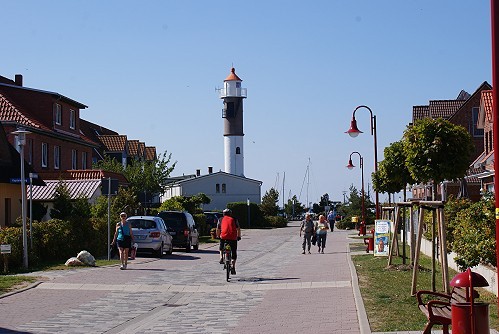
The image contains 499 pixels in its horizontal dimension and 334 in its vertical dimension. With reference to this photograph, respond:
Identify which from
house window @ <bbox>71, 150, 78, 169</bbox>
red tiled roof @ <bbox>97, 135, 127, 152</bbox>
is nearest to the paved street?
house window @ <bbox>71, 150, 78, 169</bbox>

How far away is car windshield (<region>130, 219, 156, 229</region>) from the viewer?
99.5 ft

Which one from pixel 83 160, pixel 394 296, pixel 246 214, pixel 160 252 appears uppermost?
pixel 83 160

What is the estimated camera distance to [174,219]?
35.3 m

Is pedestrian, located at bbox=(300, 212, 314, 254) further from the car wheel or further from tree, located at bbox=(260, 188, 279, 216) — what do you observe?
tree, located at bbox=(260, 188, 279, 216)

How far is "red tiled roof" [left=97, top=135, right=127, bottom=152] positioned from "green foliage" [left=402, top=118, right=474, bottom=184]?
→ 55.4 meters

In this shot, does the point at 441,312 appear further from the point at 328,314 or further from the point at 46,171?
the point at 46,171

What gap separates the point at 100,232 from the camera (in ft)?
100

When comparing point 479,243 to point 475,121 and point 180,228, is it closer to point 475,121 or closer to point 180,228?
point 180,228

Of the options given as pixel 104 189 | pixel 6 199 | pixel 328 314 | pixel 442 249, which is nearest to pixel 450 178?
pixel 442 249

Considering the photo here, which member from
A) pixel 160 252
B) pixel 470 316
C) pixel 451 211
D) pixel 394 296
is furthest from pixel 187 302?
pixel 160 252

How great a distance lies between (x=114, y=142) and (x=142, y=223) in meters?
45.8

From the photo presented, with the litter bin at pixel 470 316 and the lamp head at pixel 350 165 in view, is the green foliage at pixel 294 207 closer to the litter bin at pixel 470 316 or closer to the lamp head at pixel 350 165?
the lamp head at pixel 350 165

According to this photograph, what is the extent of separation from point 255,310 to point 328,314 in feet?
5.37

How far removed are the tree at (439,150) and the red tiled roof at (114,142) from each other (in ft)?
182
